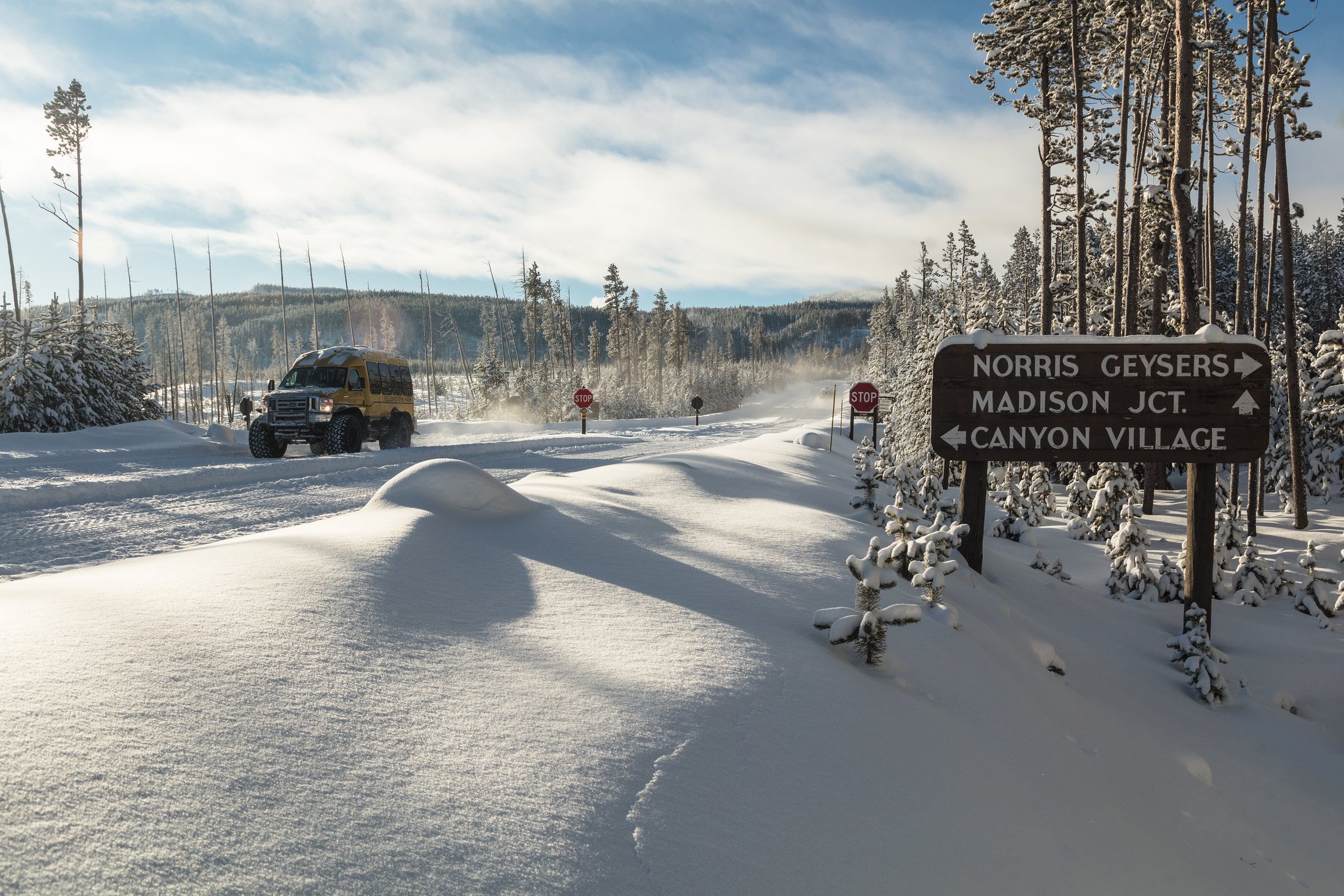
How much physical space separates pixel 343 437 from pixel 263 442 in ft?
5.50

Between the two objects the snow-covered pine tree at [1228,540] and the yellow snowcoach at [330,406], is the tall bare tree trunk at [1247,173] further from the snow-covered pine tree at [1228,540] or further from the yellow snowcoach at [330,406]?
the yellow snowcoach at [330,406]

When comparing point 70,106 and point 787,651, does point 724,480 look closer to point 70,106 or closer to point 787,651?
point 787,651

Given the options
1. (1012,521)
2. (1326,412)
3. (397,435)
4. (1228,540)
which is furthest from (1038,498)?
(397,435)

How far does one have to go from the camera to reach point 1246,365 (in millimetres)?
6410

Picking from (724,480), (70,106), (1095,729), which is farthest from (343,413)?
(70,106)

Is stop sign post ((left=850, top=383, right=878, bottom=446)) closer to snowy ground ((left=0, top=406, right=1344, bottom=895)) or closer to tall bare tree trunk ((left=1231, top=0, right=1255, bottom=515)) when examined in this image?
tall bare tree trunk ((left=1231, top=0, right=1255, bottom=515))

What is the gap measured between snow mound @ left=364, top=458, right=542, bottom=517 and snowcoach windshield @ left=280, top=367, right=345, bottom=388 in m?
11.6

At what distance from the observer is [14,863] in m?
1.77

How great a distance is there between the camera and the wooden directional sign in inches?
253

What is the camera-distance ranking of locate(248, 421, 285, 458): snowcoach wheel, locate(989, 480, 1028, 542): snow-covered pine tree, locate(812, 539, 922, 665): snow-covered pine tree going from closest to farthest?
locate(812, 539, 922, 665): snow-covered pine tree < locate(989, 480, 1028, 542): snow-covered pine tree < locate(248, 421, 285, 458): snowcoach wheel

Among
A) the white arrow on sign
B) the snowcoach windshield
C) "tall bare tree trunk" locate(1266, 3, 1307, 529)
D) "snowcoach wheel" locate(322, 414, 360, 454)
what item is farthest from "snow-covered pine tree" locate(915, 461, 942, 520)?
the snowcoach windshield

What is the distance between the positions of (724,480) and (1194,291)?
792 cm

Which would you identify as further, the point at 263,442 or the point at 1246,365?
the point at 263,442

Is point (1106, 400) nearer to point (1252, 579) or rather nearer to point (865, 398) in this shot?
point (1252, 579)
